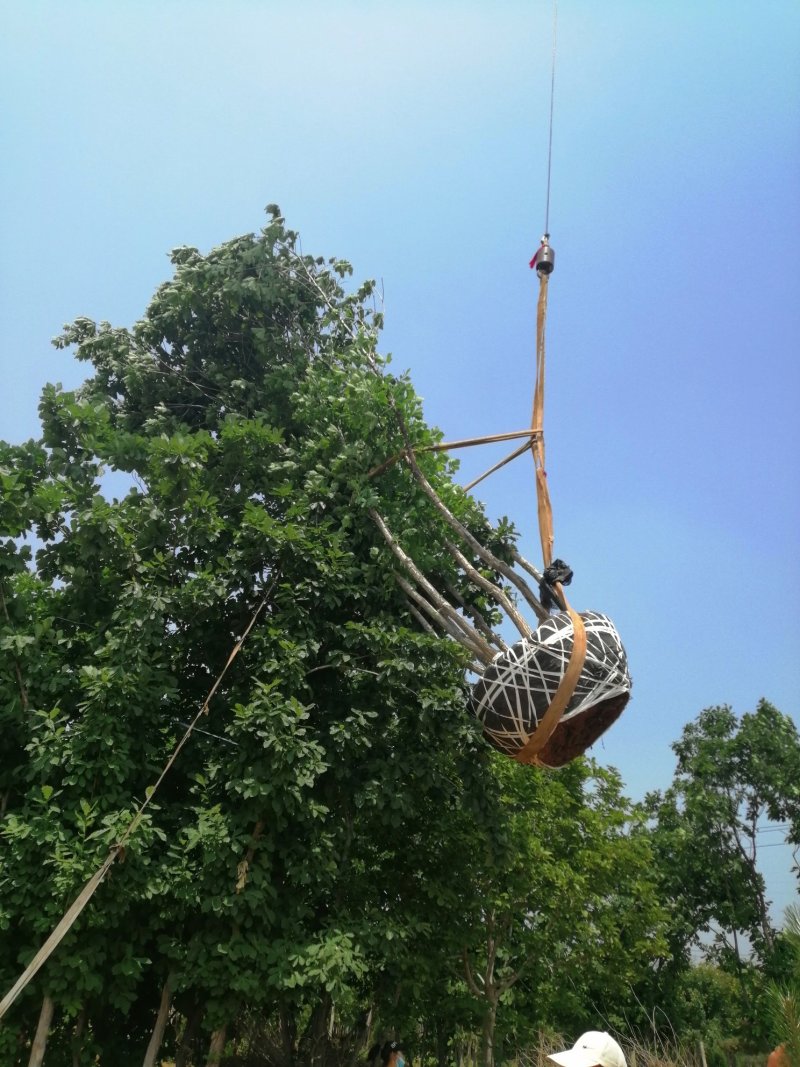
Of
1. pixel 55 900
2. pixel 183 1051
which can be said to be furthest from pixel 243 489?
pixel 183 1051

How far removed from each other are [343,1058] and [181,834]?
23.7ft

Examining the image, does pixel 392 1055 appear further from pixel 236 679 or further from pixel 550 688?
pixel 550 688

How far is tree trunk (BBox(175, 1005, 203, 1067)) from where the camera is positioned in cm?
976

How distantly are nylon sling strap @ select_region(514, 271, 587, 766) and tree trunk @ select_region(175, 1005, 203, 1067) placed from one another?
4.85 metres

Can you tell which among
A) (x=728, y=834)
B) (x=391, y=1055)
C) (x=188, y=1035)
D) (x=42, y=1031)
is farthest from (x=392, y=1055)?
(x=728, y=834)

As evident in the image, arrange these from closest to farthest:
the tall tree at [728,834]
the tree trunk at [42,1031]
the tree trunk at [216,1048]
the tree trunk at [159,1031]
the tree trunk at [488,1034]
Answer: the tree trunk at [42,1031] → the tree trunk at [216,1048] → the tree trunk at [159,1031] → the tree trunk at [488,1034] → the tall tree at [728,834]

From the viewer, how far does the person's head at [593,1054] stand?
4282 millimetres

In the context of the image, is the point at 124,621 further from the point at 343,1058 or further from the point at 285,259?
the point at 343,1058

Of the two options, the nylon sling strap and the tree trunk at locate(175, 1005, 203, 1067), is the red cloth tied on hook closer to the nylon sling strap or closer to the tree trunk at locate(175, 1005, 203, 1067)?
the nylon sling strap

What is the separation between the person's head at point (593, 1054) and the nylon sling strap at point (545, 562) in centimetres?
307

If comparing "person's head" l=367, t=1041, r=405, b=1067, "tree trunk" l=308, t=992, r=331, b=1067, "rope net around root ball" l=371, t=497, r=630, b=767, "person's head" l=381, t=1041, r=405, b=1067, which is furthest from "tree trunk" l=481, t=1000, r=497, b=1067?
"rope net around root ball" l=371, t=497, r=630, b=767

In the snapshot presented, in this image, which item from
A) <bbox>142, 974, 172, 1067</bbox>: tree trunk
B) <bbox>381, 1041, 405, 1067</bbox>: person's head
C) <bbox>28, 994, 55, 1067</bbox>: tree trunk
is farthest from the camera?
<bbox>381, 1041, 405, 1067</bbox>: person's head

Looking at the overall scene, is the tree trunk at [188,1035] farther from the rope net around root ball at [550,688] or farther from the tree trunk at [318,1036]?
the rope net around root ball at [550,688]

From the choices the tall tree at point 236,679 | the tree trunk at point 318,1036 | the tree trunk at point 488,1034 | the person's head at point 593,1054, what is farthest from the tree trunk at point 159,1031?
the tree trunk at point 488,1034
